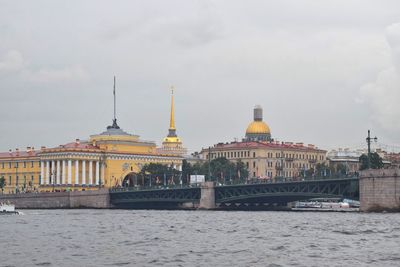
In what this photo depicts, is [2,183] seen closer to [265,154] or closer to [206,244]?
[265,154]

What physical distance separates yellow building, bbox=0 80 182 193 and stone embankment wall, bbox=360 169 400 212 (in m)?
64.8

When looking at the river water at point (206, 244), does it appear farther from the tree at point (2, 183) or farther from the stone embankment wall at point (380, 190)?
the tree at point (2, 183)

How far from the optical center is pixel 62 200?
129875 millimetres

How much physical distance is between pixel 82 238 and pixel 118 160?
95.7 m

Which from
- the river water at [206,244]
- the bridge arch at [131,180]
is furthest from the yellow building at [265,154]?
the river water at [206,244]

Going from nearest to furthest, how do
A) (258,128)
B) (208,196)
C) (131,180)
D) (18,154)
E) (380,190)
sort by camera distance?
(380,190) < (208,196) < (131,180) < (18,154) < (258,128)

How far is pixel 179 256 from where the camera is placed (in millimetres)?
46188

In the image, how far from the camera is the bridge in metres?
93.8

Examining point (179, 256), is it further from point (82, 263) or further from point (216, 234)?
point (216, 234)

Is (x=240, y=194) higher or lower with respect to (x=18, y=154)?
lower

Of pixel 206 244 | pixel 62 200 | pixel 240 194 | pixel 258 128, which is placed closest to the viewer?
pixel 206 244

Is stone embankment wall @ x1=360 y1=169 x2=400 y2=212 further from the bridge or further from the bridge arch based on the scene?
the bridge arch

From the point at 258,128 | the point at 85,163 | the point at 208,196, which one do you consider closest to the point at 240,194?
the point at 208,196

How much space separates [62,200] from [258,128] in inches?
2926
